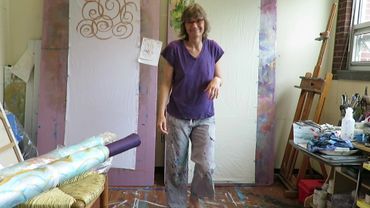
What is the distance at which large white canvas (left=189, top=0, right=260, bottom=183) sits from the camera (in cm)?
301

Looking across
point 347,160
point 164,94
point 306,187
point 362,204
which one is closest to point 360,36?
point 306,187

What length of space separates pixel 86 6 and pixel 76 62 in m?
0.47

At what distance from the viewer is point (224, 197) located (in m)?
2.80

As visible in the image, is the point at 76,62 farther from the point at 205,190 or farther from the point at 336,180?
the point at 336,180

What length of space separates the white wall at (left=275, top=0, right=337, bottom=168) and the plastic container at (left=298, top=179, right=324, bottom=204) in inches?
25.3

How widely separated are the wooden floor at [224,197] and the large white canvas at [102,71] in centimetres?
51

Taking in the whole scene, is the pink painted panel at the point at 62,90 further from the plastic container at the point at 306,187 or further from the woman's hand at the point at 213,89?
the plastic container at the point at 306,187

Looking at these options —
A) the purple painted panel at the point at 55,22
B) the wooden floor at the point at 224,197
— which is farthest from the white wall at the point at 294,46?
the purple painted panel at the point at 55,22

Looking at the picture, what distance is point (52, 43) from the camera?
2.88 metres

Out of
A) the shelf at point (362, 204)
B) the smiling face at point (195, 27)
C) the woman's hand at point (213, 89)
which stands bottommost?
the shelf at point (362, 204)

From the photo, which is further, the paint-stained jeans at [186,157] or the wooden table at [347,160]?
the paint-stained jeans at [186,157]

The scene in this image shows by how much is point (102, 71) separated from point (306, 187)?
189 centimetres

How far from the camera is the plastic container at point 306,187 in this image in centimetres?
262

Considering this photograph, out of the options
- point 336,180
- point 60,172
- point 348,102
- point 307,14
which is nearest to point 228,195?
point 336,180
